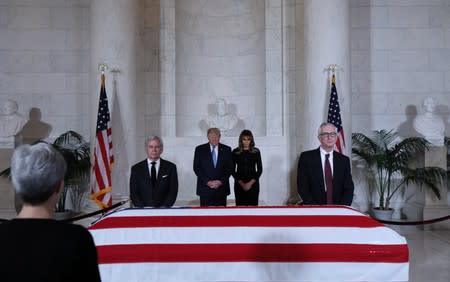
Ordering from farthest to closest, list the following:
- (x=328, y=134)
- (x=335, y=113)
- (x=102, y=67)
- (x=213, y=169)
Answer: (x=102, y=67) < (x=335, y=113) < (x=213, y=169) < (x=328, y=134)

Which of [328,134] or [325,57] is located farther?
[325,57]

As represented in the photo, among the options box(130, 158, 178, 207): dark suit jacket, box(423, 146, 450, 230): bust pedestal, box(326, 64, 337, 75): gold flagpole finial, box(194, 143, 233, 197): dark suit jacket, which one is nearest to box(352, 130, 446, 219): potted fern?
box(423, 146, 450, 230): bust pedestal

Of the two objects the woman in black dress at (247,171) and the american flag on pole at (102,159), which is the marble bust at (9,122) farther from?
the woman in black dress at (247,171)

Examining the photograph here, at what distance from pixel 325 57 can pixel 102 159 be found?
11.9ft

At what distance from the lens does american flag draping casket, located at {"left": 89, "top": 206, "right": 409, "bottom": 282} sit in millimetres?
2570

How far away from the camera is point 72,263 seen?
1303 mm

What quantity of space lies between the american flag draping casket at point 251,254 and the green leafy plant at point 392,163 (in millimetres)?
4845

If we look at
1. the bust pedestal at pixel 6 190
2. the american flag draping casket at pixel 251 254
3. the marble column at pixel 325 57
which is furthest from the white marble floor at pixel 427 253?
the american flag draping casket at pixel 251 254

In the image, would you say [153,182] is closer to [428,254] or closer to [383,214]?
[428,254]

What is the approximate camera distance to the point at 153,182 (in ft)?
14.2

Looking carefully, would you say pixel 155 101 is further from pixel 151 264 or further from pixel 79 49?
pixel 151 264

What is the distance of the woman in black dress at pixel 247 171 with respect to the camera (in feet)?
18.2

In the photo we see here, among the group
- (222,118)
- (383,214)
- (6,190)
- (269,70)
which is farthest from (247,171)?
(6,190)

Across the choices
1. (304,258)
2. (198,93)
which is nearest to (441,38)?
(198,93)
